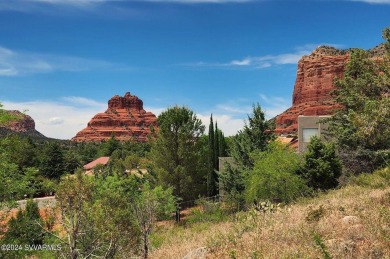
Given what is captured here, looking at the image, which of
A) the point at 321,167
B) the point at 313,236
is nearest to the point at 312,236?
the point at 313,236

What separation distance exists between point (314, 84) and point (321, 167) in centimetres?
14136

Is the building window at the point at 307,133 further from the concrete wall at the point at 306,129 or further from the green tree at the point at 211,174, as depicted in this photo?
the green tree at the point at 211,174

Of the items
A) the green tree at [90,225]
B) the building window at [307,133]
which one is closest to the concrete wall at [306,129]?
the building window at [307,133]

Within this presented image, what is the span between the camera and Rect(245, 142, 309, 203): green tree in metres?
Answer: 24.6

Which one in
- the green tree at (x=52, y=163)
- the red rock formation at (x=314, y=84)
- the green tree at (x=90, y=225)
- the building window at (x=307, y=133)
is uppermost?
the red rock formation at (x=314, y=84)

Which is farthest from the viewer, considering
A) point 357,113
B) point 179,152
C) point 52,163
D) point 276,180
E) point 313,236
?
point 52,163

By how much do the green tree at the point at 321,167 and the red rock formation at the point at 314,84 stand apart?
10825 cm

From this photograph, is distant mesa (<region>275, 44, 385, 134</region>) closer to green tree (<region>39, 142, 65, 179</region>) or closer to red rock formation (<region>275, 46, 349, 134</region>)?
red rock formation (<region>275, 46, 349, 134</region>)

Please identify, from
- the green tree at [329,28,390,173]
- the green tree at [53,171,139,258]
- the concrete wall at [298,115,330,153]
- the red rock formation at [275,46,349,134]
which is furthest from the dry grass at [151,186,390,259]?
the red rock formation at [275,46,349,134]

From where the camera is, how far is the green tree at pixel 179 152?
3556cm

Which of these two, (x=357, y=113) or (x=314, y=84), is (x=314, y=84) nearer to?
(x=314, y=84)

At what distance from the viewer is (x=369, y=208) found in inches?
418

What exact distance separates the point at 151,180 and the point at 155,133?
16.2 feet

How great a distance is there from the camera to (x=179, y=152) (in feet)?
119
